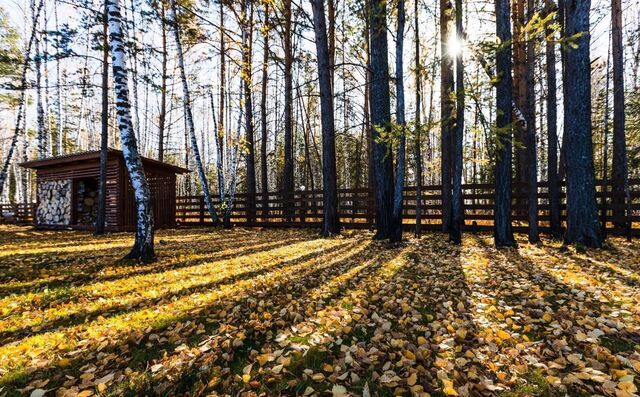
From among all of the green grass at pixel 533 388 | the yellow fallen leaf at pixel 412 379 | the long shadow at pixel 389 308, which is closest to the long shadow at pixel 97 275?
the long shadow at pixel 389 308

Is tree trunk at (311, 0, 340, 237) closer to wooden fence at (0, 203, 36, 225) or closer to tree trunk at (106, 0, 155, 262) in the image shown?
tree trunk at (106, 0, 155, 262)

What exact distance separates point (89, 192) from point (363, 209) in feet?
42.6

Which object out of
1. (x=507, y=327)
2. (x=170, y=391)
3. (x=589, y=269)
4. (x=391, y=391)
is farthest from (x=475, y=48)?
(x=170, y=391)

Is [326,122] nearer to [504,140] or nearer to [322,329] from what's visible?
[504,140]

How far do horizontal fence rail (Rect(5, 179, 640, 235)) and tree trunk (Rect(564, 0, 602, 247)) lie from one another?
6.96 ft

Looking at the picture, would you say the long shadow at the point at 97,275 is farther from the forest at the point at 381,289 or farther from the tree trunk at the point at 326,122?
the tree trunk at the point at 326,122

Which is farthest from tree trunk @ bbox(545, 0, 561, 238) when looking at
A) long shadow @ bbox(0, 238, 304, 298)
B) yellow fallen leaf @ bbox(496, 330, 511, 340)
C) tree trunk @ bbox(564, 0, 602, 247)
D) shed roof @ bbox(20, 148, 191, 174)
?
shed roof @ bbox(20, 148, 191, 174)

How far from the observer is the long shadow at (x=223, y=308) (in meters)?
2.29

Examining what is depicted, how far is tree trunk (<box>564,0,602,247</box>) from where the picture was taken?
6.60 m

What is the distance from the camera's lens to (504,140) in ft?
23.4

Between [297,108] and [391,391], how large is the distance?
21566mm

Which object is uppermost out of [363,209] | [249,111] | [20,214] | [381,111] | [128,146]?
[249,111]

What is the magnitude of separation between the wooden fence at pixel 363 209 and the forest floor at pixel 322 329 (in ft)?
14.5

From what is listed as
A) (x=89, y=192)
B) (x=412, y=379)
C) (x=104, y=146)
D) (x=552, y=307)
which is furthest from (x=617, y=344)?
(x=89, y=192)
